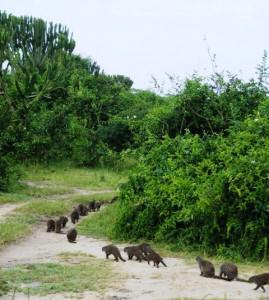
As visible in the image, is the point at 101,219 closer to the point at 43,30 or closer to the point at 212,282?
→ the point at 212,282

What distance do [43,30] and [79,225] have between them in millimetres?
12415

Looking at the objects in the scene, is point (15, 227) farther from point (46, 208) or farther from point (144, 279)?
point (144, 279)

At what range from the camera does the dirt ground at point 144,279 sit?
7191mm

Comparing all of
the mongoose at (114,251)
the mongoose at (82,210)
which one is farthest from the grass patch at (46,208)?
the mongoose at (114,251)

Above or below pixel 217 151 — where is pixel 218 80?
above

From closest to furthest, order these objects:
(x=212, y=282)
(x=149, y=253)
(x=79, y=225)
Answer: (x=212, y=282) < (x=149, y=253) < (x=79, y=225)

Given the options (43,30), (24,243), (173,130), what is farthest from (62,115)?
(24,243)

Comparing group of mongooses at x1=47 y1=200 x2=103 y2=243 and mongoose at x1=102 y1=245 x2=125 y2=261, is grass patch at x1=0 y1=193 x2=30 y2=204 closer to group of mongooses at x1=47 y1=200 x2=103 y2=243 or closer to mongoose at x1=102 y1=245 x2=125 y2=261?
group of mongooses at x1=47 y1=200 x2=103 y2=243

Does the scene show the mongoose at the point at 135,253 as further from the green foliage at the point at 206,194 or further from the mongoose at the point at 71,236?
the mongoose at the point at 71,236

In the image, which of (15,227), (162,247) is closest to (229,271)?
(162,247)

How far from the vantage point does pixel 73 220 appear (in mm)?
14242

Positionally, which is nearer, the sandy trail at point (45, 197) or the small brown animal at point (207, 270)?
the small brown animal at point (207, 270)

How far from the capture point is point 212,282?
7.90 m

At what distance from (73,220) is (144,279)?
247 inches
